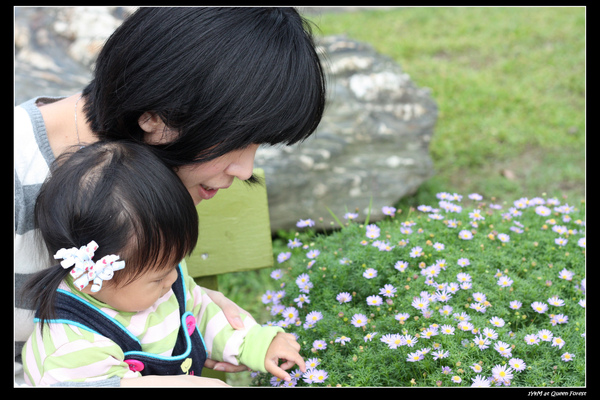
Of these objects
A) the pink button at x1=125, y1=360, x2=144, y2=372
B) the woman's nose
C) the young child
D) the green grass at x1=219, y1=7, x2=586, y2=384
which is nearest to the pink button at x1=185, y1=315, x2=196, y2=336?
the young child

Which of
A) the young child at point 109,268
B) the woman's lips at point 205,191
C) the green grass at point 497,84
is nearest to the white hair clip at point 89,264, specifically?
the young child at point 109,268

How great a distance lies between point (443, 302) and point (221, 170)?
0.76 meters

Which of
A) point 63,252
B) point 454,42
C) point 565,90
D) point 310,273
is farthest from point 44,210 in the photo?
point 454,42

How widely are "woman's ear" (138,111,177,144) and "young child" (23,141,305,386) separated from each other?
0.08 meters

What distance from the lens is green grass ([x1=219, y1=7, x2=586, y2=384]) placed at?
4.24m

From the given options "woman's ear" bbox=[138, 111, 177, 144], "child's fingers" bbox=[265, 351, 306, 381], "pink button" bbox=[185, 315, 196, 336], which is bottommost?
"child's fingers" bbox=[265, 351, 306, 381]

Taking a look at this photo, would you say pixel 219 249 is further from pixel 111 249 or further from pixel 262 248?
pixel 111 249

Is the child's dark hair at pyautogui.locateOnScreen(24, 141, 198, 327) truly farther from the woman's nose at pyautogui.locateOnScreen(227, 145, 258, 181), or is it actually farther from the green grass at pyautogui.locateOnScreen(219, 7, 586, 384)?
the green grass at pyautogui.locateOnScreen(219, 7, 586, 384)

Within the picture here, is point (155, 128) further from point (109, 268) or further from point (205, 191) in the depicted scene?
point (109, 268)

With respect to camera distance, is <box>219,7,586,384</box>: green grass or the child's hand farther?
<box>219,7,586,384</box>: green grass

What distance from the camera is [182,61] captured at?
1.46 metres

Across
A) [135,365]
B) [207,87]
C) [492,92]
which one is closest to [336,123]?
[492,92]

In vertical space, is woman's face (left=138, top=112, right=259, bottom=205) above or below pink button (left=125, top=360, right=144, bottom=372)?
above

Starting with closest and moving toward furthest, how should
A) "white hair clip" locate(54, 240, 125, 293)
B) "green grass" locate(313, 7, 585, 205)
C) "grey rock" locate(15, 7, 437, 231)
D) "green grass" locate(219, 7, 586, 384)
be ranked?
1. "white hair clip" locate(54, 240, 125, 293)
2. "grey rock" locate(15, 7, 437, 231)
3. "green grass" locate(219, 7, 586, 384)
4. "green grass" locate(313, 7, 585, 205)
